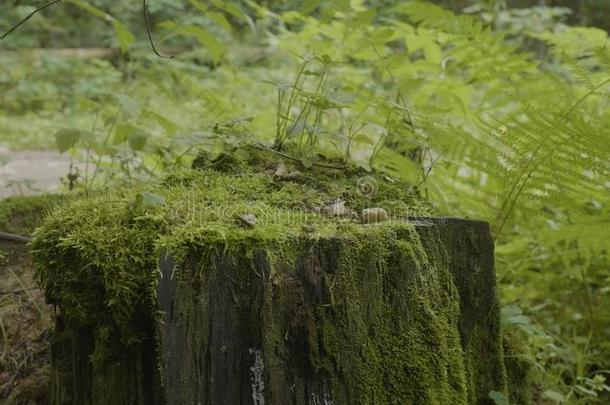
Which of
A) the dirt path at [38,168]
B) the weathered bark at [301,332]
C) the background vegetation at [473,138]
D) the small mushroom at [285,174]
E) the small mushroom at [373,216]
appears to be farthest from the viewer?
the dirt path at [38,168]

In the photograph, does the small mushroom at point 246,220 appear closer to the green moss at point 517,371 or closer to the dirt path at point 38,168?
the green moss at point 517,371

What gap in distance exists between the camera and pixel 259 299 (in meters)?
1.58

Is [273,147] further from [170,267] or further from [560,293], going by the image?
[560,293]

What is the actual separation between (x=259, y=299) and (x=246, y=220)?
258 millimetres

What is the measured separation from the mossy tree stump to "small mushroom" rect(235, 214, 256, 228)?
15 mm

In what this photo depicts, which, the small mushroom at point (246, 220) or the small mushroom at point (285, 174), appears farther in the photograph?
the small mushroom at point (285, 174)

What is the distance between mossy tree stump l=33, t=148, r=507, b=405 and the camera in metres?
1.58

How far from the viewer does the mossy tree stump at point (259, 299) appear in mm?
1581

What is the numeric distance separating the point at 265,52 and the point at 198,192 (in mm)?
10748

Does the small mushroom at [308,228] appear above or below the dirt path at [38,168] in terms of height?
below

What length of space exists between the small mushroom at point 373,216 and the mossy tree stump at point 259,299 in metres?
0.04

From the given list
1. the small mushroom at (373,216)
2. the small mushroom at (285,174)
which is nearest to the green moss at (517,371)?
the small mushroom at (373,216)

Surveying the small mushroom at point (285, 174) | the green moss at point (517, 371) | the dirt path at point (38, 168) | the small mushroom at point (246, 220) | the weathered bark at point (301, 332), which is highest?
the dirt path at point (38, 168)

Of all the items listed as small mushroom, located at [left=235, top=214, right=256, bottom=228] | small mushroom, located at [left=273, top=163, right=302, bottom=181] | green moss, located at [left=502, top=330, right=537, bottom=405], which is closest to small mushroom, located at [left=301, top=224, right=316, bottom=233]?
small mushroom, located at [left=235, top=214, right=256, bottom=228]
